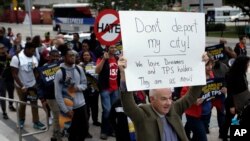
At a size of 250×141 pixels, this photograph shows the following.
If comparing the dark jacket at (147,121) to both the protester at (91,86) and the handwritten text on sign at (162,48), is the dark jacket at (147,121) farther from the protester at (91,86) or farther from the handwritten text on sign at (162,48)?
the protester at (91,86)

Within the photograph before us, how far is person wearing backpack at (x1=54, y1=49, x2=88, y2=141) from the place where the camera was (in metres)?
6.27

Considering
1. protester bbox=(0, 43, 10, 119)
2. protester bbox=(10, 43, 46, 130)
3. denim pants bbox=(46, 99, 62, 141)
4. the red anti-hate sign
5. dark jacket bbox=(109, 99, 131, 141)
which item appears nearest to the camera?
dark jacket bbox=(109, 99, 131, 141)

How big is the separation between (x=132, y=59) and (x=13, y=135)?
16.7 ft

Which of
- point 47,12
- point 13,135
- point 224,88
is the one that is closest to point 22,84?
point 13,135

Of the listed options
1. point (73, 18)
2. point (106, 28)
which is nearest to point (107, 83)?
point (106, 28)

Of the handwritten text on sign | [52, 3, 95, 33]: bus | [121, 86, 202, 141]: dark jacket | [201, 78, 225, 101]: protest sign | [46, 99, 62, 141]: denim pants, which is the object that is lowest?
[46, 99, 62, 141]: denim pants

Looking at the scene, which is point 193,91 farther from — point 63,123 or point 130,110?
point 63,123

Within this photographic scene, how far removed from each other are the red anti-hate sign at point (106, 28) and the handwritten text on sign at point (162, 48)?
3.39 m

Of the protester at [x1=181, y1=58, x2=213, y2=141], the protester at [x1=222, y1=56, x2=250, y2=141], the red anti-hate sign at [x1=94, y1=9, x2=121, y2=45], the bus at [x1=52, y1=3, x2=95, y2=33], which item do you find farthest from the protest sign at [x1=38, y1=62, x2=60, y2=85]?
the bus at [x1=52, y1=3, x2=95, y2=33]

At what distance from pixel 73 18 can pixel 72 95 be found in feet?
114

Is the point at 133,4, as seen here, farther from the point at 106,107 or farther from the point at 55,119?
the point at 55,119

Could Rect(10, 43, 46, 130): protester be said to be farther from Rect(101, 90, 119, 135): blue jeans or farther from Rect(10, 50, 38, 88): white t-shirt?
Rect(101, 90, 119, 135): blue jeans

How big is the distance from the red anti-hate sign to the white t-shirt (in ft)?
5.32

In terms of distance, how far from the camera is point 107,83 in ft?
25.7
